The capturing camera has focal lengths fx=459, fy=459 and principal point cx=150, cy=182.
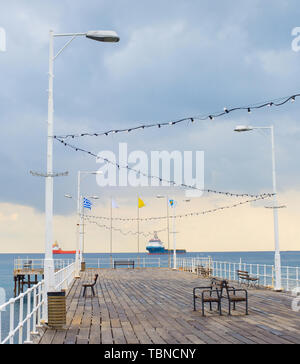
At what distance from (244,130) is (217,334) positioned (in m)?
10.3

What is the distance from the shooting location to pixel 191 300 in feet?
53.7

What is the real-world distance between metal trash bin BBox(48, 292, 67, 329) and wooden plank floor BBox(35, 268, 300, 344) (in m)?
0.31

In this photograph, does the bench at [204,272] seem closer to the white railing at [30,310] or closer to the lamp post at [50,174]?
the white railing at [30,310]

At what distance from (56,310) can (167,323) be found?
9.01 ft

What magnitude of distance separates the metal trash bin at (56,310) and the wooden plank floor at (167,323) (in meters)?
0.31

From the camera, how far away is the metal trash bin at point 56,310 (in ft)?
35.6

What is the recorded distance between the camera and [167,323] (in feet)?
37.5

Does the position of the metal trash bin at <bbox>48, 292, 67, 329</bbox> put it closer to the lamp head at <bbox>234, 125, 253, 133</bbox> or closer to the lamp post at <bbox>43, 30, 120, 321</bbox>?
the lamp post at <bbox>43, 30, 120, 321</bbox>

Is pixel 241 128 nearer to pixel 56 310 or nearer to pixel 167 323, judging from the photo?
pixel 167 323

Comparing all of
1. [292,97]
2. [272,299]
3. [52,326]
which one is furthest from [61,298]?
[272,299]

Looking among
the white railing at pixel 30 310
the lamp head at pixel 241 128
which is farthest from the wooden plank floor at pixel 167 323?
the lamp head at pixel 241 128

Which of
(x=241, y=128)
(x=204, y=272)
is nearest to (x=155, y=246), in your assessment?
(x=204, y=272)
